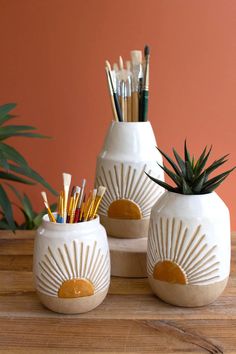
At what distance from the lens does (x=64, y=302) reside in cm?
69

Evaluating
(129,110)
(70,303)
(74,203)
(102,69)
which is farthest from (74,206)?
(102,69)

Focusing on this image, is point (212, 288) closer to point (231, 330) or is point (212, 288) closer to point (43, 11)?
point (231, 330)

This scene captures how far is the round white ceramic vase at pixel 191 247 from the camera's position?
2.31ft

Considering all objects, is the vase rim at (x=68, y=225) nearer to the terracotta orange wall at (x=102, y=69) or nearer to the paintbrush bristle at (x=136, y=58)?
the paintbrush bristle at (x=136, y=58)

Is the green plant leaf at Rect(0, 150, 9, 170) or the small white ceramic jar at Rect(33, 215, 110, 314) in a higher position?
the green plant leaf at Rect(0, 150, 9, 170)

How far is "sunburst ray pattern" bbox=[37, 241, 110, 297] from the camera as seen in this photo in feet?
2.26

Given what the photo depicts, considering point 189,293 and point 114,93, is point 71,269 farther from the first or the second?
point 114,93

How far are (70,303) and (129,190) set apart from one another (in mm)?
247

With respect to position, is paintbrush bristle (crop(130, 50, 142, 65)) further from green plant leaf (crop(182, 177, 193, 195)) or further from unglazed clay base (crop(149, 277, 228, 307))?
unglazed clay base (crop(149, 277, 228, 307))

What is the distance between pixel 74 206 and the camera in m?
0.73

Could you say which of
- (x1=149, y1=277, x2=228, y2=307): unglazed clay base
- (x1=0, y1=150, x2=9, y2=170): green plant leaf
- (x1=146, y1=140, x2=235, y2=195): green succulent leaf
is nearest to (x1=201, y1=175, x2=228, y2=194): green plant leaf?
(x1=146, y1=140, x2=235, y2=195): green succulent leaf

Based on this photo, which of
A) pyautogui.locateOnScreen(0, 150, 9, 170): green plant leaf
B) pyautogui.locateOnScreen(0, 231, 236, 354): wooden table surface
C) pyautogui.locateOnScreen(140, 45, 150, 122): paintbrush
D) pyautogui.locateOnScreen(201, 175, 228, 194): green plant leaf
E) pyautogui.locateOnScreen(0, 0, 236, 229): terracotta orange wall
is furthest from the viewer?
pyautogui.locateOnScreen(0, 0, 236, 229): terracotta orange wall

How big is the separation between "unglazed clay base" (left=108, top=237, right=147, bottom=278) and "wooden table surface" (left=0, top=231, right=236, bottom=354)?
0.03m

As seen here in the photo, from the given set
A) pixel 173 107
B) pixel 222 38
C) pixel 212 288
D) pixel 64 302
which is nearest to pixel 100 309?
pixel 64 302
